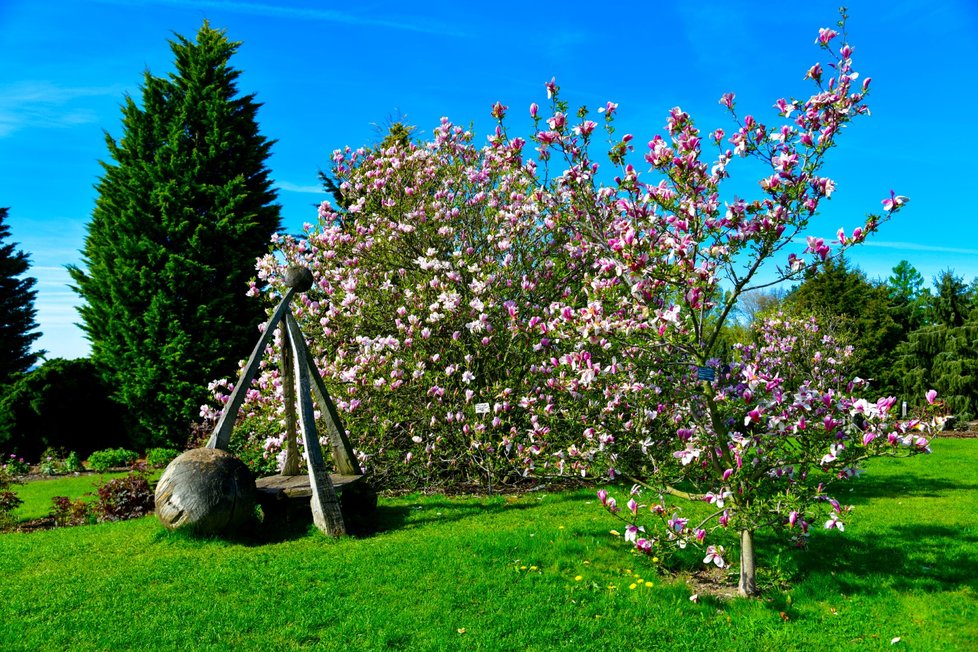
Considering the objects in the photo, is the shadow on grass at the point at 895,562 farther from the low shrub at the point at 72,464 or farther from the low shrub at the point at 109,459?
the low shrub at the point at 72,464

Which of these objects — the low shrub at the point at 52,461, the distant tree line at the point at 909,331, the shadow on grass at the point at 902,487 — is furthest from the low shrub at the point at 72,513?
the distant tree line at the point at 909,331

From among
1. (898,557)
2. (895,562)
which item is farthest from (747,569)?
(898,557)

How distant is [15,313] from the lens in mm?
24219

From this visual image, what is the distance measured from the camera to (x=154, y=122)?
57.3 ft

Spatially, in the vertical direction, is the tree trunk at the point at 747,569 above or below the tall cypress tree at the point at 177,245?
below

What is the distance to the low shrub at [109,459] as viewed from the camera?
15195 mm

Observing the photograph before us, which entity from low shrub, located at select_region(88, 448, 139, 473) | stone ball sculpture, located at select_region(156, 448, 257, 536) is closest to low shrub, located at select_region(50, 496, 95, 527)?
stone ball sculpture, located at select_region(156, 448, 257, 536)

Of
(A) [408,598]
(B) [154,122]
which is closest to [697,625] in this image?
(A) [408,598]

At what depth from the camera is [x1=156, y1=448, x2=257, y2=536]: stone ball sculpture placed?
7562mm

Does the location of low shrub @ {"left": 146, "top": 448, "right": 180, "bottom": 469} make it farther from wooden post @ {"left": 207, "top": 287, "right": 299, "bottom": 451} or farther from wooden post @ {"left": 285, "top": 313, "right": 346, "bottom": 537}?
wooden post @ {"left": 285, "top": 313, "right": 346, "bottom": 537}

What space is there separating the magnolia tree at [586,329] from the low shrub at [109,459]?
608 centimetres

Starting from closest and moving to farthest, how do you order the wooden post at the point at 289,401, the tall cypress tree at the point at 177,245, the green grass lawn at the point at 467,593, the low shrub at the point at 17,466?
1. the green grass lawn at the point at 467,593
2. the wooden post at the point at 289,401
3. the low shrub at the point at 17,466
4. the tall cypress tree at the point at 177,245

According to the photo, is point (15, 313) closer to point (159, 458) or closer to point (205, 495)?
→ point (159, 458)

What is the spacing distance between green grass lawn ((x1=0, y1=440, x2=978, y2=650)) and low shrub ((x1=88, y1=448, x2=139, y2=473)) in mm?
7043
